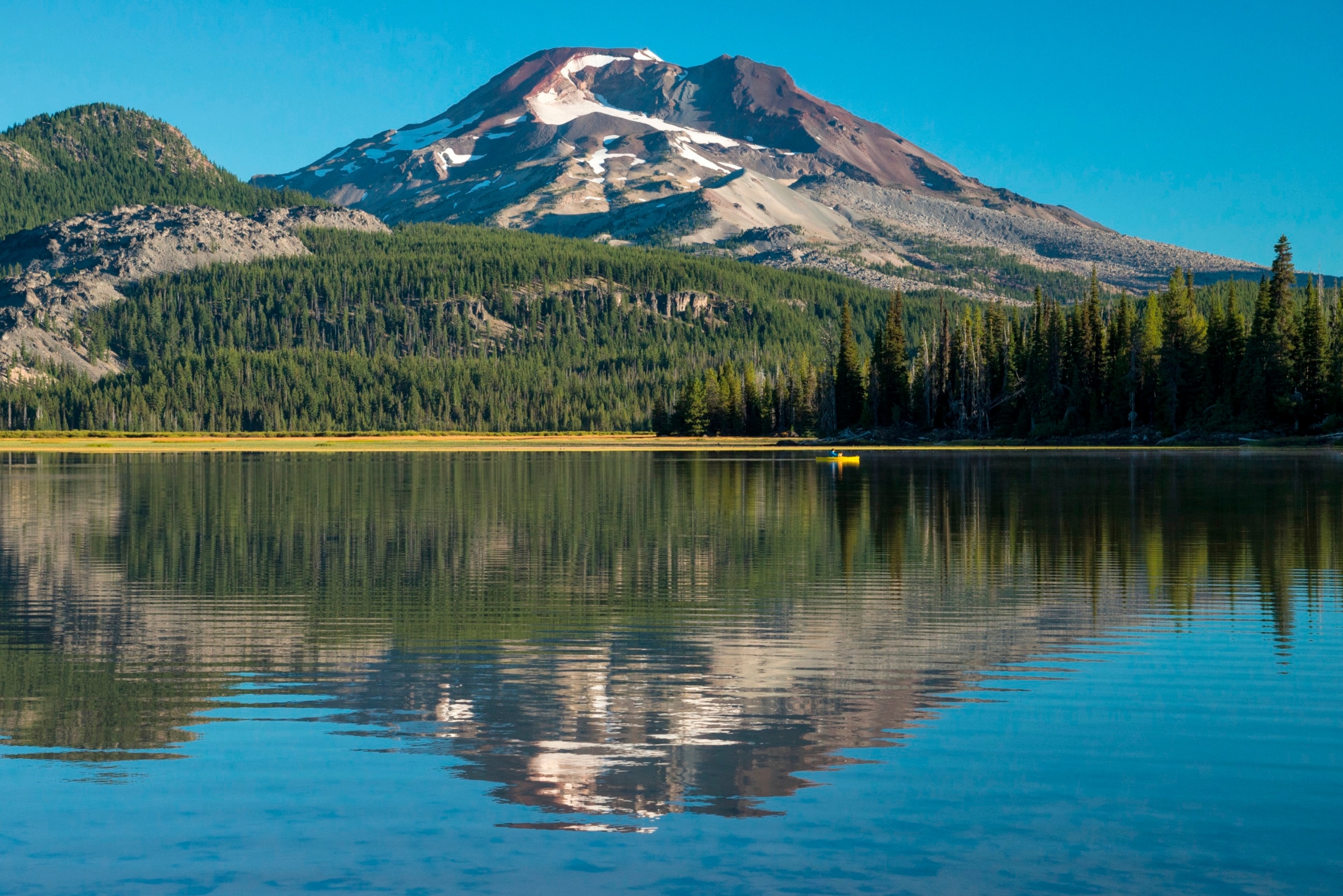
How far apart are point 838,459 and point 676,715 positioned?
281 ft

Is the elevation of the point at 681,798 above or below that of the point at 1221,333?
below

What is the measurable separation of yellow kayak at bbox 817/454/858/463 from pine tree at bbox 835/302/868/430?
59441 mm

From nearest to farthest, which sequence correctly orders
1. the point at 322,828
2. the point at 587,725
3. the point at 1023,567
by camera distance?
the point at 322,828
the point at 587,725
the point at 1023,567

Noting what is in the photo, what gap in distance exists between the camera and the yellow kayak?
9931 cm

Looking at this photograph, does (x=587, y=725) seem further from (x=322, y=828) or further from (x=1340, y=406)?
(x=1340, y=406)

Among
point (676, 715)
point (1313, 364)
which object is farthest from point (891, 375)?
point (676, 715)

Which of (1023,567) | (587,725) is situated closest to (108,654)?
(587,725)

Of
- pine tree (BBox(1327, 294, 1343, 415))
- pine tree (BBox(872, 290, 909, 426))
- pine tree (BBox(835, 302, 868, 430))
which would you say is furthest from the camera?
pine tree (BBox(835, 302, 868, 430))

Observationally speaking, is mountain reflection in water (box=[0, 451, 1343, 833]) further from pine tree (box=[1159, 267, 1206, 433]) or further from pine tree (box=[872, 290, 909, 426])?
pine tree (box=[872, 290, 909, 426])

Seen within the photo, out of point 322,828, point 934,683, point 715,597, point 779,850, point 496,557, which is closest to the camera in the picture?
point 779,850

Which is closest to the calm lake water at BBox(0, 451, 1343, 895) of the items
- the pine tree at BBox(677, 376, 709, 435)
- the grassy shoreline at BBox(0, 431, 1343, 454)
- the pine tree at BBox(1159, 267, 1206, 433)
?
the grassy shoreline at BBox(0, 431, 1343, 454)

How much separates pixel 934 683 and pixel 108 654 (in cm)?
1308

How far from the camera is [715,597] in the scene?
1008 inches

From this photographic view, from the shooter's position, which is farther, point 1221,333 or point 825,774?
point 1221,333
